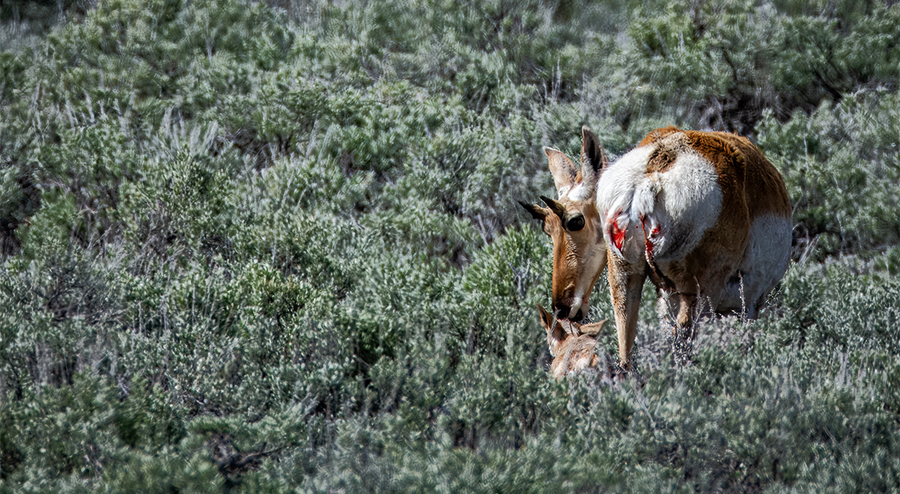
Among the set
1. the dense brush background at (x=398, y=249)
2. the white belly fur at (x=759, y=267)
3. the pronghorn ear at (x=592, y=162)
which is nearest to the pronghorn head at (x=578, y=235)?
the pronghorn ear at (x=592, y=162)

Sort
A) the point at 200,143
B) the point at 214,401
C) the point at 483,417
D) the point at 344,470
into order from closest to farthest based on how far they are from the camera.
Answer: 1. the point at 344,470
2. the point at 483,417
3. the point at 214,401
4. the point at 200,143

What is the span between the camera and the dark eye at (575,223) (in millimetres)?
4453

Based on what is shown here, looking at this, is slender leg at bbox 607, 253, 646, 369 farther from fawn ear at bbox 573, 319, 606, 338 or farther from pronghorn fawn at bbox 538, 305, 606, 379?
fawn ear at bbox 573, 319, 606, 338

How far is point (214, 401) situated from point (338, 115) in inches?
242

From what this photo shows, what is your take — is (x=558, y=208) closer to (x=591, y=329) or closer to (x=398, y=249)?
(x=591, y=329)

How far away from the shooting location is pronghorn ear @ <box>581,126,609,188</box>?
437cm

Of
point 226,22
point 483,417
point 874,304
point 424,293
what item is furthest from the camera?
point 226,22

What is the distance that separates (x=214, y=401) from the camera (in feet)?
13.6

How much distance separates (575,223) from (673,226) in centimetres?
68

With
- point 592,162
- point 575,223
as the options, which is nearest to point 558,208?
point 575,223

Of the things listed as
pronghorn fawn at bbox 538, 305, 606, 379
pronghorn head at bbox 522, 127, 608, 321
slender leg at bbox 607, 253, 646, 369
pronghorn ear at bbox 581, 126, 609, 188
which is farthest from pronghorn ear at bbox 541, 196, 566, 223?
pronghorn fawn at bbox 538, 305, 606, 379

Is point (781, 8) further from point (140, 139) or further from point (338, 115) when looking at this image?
point (140, 139)

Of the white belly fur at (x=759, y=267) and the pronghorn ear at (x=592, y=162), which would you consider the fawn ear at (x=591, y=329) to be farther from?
the pronghorn ear at (x=592, y=162)

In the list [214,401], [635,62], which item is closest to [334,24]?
[635,62]
